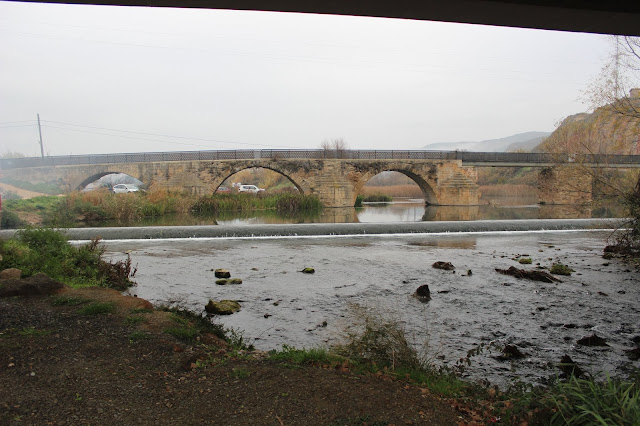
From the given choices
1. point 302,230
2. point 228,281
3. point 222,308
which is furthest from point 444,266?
point 302,230

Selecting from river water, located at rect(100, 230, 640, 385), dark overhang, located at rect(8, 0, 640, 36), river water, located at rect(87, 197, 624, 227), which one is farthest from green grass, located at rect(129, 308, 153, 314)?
river water, located at rect(87, 197, 624, 227)

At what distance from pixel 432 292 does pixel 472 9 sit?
174 inches

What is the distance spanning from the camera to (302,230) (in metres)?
14.6

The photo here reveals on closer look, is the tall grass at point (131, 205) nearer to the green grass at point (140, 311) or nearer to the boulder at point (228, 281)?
the boulder at point (228, 281)

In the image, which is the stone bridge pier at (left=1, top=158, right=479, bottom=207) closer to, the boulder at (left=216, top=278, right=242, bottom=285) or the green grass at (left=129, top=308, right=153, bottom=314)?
the boulder at (left=216, top=278, right=242, bottom=285)

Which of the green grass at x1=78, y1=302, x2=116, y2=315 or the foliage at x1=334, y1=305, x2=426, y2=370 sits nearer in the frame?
the foliage at x1=334, y1=305, x2=426, y2=370

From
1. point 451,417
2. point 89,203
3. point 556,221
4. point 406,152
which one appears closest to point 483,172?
point 406,152

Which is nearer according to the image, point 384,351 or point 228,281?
point 384,351

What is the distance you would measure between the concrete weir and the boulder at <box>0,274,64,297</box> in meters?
8.46

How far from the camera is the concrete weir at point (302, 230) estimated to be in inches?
547

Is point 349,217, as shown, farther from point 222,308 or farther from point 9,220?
Result: point 222,308

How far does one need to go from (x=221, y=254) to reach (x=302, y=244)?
2629mm

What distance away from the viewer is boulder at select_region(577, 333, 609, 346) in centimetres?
502

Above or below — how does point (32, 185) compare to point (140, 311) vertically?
above
